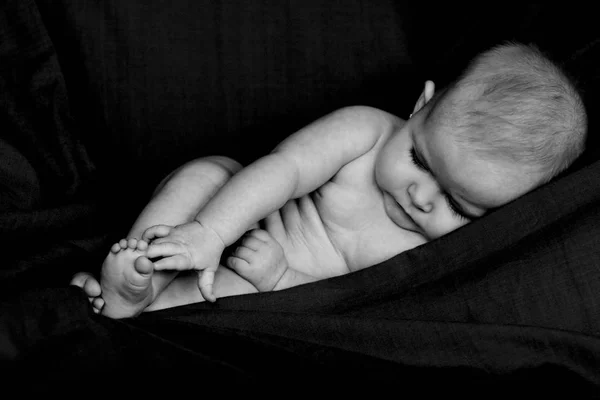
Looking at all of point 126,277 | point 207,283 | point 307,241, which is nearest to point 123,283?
point 126,277

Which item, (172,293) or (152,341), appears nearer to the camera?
(152,341)

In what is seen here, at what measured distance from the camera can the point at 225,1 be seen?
132 centimetres

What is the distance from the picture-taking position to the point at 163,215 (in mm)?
1118

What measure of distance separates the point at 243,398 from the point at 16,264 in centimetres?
44

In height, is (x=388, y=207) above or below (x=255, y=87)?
below

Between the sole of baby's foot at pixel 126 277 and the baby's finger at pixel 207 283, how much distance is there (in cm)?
7

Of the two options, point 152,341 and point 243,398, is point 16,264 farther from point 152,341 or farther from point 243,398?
point 243,398

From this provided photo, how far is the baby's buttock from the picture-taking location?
1.30 metres

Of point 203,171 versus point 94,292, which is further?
point 203,171

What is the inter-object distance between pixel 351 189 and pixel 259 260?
8.9 inches

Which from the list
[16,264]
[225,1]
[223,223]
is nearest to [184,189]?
[223,223]

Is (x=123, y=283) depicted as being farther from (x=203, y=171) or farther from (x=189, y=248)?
(x=203, y=171)

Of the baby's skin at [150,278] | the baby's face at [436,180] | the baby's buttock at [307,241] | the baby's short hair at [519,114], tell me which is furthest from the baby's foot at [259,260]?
the baby's short hair at [519,114]

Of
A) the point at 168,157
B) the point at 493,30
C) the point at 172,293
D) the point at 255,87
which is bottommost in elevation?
the point at 172,293
